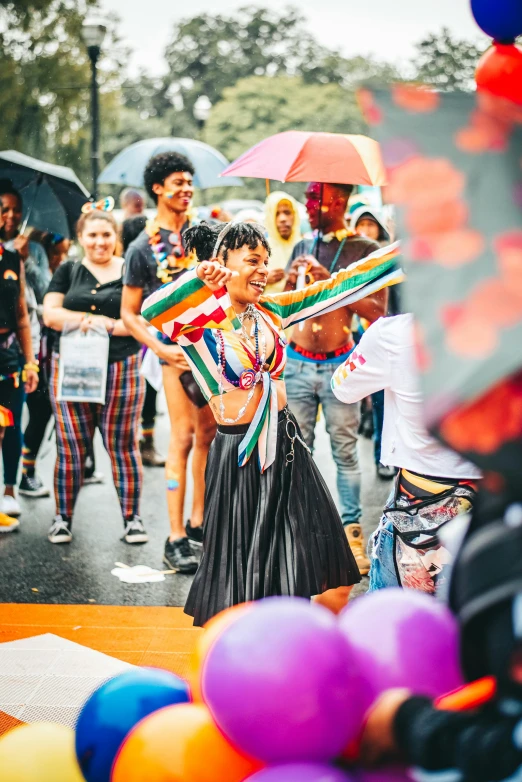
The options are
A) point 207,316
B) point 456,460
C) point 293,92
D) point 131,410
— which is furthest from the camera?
point 293,92

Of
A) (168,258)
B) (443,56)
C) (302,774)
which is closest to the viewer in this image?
(302,774)

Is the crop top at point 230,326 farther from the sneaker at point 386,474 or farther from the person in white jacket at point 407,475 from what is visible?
the sneaker at point 386,474

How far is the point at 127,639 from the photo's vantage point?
15.5ft

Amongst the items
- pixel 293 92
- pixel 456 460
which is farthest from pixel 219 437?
pixel 293 92

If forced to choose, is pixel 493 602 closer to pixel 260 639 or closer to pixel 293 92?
pixel 260 639

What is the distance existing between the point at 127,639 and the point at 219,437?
1310mm

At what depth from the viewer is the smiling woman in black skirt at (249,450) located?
12.4ft

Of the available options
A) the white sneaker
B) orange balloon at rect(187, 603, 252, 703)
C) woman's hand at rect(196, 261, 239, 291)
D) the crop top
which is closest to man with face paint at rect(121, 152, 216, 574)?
the white sneaker

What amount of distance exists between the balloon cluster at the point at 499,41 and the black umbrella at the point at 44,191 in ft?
17.2

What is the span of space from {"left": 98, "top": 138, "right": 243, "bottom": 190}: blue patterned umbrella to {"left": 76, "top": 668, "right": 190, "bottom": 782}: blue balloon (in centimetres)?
740

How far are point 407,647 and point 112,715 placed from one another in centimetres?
61

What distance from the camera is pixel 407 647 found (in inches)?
68.1

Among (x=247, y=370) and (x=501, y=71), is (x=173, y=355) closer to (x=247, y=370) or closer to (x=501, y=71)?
(x=247, y=370)

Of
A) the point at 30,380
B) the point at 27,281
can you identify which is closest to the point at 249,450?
the point at 30,380
